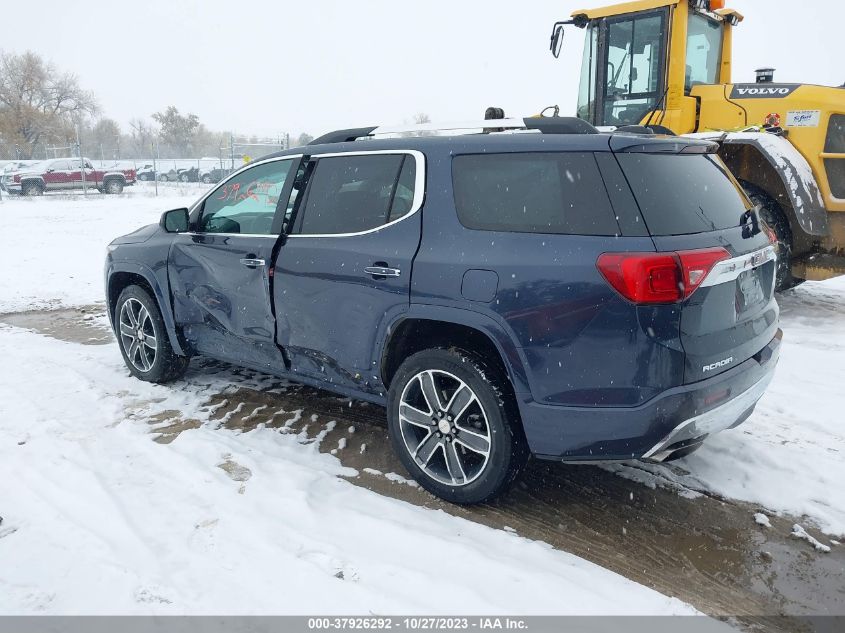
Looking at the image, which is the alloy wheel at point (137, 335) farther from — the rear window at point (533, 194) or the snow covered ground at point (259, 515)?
the rear window at point (533, 194)

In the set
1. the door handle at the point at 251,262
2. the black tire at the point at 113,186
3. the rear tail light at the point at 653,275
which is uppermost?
the black tire at the point at 113,186

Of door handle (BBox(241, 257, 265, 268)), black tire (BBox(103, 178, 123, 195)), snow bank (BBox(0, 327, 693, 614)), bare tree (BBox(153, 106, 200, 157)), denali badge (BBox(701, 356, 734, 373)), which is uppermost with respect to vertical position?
bare tree (BBox(153, 106, 200, 157))

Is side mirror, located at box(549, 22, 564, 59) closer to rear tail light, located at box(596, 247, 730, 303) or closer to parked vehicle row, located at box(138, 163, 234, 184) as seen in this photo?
rear tail light, located at box(596, 247, 730, 303)

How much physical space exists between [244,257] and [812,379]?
4.36 meters

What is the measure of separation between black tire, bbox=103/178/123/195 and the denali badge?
29.0 metres

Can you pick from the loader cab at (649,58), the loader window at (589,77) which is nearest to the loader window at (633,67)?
the loader cab at (649,58)

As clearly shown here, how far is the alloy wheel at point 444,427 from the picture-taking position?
3.14 m

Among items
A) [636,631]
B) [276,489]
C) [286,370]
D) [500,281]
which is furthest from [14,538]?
[636,631]

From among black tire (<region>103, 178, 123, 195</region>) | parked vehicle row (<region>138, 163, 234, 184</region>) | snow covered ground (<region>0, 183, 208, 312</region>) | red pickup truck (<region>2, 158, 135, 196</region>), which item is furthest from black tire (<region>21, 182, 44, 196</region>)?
parked vehicle row (<region>138, 163, 234, 184</region>)

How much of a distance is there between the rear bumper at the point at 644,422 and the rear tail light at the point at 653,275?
1.37ft

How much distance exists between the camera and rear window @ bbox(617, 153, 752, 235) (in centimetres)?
273

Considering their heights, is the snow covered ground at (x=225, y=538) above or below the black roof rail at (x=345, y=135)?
below

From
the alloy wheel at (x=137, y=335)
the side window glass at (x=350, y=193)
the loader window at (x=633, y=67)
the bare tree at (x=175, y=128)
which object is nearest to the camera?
the side window glass at (x=350, y=193)

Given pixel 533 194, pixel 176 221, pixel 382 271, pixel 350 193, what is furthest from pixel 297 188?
pixel 533 194
